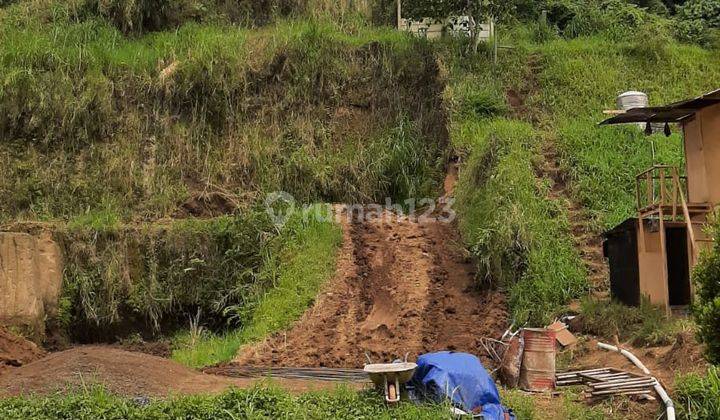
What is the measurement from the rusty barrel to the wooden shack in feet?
8.98

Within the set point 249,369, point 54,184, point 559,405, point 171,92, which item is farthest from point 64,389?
point 171,92

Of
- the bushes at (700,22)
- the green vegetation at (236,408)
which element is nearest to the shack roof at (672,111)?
the green vegetation at (236,408)

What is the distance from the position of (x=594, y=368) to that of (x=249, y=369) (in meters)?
4.04

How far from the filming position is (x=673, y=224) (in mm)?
10758

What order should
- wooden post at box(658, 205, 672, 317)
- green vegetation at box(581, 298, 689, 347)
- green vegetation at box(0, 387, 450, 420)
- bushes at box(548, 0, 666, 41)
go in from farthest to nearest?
bushes at box(548, 0, 666, 41) < wooden post at box(658, 205, 672, 317) < green vegetation at box(581, 298, 689, 347) < green vegetation at box(0, 387, 450, 420)

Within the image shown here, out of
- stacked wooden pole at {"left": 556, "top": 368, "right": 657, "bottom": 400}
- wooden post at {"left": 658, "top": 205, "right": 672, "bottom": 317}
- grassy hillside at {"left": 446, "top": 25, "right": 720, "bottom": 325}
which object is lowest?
stacked wooden pole at {"left": 556, "top": 368, "right": 657, "bottom": 400}

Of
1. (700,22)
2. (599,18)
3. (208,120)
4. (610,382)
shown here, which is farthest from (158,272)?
(700,22)

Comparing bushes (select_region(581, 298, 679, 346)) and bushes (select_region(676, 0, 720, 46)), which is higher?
bushes (select_region(676, 0, 720, 46))

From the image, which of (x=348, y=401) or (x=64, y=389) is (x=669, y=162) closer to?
(x=348, y=401)

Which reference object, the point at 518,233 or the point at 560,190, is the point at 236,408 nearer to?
the point at 518,233

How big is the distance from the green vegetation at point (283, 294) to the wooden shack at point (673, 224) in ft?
14.5

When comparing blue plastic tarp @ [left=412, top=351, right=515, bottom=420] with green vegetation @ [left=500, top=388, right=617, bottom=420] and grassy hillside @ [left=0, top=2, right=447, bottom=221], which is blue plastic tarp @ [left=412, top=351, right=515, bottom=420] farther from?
grassy hillside @ [left=0, top=2, right=447, bottom=221]

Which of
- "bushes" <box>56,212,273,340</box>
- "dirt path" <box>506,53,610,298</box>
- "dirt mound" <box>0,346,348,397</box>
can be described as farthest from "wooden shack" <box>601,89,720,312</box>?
"bushes" <box>56,212,273,340</box>

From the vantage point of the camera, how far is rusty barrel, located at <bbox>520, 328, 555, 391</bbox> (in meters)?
8.05
